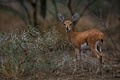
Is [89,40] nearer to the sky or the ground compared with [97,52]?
nearer to the sky

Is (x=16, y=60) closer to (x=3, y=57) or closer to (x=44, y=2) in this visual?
(x=3, y=57)

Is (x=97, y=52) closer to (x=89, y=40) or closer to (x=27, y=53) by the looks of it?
(x=89, y=40)

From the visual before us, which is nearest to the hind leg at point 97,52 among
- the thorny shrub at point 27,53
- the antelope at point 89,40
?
the antelope at point 89,40

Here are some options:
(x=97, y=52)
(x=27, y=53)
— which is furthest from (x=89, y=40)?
(x=27, y=53)

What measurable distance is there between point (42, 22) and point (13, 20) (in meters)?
7.76

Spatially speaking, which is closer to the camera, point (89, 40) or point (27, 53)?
point (27, 53)

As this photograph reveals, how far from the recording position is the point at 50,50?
10852 mm

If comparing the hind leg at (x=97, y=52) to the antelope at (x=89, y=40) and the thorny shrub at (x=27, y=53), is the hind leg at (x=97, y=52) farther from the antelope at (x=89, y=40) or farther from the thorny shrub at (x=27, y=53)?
the thorny shrub at (x=27, y=53)

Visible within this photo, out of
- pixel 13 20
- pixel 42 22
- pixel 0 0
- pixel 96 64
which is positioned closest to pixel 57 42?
pixel 96 64

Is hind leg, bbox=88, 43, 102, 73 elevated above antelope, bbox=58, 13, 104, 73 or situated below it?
below

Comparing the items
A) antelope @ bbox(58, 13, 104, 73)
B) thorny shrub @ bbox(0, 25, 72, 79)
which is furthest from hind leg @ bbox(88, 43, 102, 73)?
thorny shrub @ bbox(0, 25, 72, 79)

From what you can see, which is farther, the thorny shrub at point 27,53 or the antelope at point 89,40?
the antelope at point 89,40

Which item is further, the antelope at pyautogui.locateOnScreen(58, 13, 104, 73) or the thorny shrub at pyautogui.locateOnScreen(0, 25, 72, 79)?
the antelope at pyautogui.locateOnScreen(58, 13, 104, 73)

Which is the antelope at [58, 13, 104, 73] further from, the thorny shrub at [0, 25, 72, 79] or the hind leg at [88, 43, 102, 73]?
the thorny shrub at [0, 25, 72, 79]
